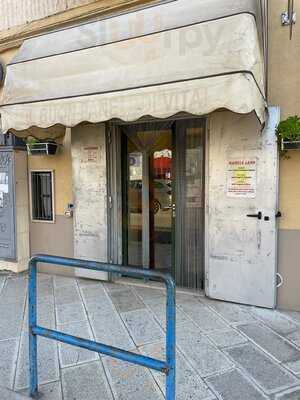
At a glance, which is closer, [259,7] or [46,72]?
[259,7]

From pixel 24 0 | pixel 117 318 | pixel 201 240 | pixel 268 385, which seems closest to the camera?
pixel 268 385

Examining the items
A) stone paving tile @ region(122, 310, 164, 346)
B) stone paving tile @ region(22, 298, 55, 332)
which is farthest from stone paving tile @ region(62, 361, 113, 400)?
stone paving tile @ region(22, 298, 55, 332)

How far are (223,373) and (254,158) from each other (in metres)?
2.35

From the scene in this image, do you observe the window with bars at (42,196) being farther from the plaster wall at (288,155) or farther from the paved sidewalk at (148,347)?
the plaster wall at (288,155)

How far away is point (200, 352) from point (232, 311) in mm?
1040

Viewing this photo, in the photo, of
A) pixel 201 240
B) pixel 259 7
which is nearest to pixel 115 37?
pixel 259 7

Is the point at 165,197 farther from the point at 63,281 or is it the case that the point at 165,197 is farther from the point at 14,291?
the point at 14,291

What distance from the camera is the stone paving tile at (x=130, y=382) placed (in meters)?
2.67

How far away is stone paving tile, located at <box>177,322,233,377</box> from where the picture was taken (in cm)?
300

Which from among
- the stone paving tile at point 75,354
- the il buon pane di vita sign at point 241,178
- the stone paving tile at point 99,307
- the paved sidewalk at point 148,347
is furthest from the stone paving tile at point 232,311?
the stone paving tile at point 75,354

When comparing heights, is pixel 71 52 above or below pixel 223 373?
above

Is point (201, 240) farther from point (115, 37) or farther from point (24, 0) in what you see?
point (24, 0)

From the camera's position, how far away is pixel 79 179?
17.4 ft

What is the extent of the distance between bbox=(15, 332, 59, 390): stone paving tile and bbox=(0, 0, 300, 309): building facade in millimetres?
1927
